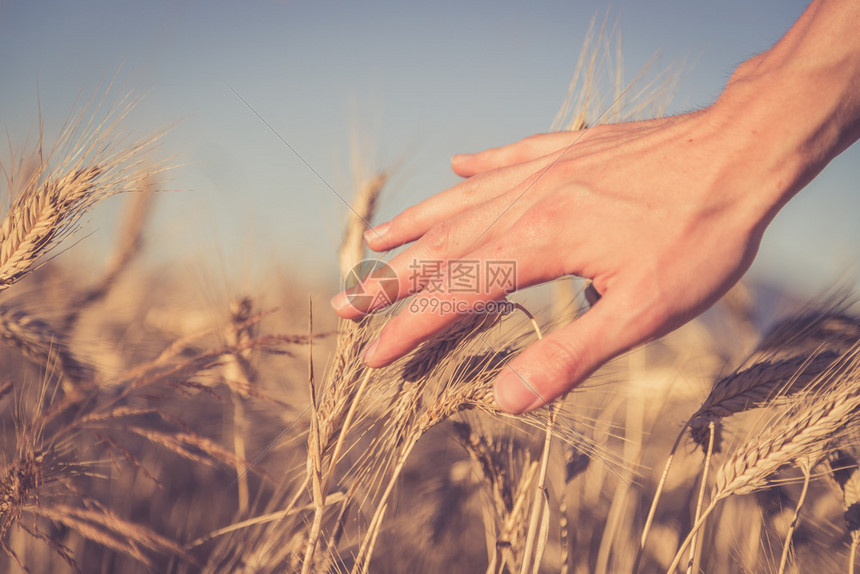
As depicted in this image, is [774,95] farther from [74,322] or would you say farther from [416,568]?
[74,322]

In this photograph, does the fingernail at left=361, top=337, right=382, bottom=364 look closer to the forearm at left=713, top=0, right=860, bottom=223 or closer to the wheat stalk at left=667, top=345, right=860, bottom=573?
the wheat stalk at left=667, top=345, right=860, bottom=573

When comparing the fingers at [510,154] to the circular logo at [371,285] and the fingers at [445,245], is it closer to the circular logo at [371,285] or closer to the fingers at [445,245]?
the fingers at [445,245]

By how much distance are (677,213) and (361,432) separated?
2.80ft

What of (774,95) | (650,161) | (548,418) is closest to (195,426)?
(548,418)

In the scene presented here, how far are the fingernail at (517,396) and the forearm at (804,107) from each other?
2.04 feet

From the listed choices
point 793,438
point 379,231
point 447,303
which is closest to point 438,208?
point 379,231

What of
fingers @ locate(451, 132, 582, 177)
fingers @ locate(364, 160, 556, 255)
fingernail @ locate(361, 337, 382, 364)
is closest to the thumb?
fingernail @ locate(361, 337, 382, 364)

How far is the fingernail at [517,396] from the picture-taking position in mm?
873

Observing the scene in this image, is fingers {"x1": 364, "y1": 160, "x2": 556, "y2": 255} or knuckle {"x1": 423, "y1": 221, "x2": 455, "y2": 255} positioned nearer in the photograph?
knuckle {"x1": 423, "y1": 221, "x2": 455, "y2": 255}

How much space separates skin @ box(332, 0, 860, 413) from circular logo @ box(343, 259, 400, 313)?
0.03 m

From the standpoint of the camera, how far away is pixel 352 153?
142 cm

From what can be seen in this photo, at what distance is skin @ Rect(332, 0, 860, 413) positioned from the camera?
90cm

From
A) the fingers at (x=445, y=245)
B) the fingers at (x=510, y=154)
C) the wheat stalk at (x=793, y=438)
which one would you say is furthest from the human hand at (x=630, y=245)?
the fingers at (x=510, y=154)

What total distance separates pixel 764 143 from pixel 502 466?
94 centimetres
